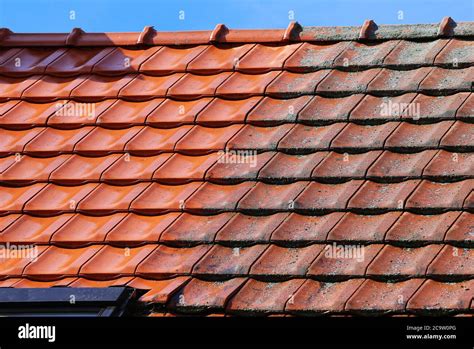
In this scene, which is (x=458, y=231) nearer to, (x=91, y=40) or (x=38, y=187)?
(x=38, y=187)

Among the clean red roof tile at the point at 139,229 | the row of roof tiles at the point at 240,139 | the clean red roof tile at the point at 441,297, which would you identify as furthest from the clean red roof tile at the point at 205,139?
the clean red roof tile at the point at 441,297

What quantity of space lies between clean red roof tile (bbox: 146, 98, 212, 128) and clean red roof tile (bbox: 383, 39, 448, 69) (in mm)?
1334

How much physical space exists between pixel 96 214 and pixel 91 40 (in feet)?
6.75

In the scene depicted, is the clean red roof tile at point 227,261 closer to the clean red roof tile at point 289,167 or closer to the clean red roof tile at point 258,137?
the clean red roof tile at point 289,167

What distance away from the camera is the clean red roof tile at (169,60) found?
23.2 ft

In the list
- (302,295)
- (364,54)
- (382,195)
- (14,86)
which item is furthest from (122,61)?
(302,295)

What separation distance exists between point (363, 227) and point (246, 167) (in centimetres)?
94

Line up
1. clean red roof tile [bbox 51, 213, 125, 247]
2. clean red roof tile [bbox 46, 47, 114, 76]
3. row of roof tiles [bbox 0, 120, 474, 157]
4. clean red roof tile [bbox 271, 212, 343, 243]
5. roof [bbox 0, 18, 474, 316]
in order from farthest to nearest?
clean red roof tile [bbox 46, 47, 114, 76] < row of roof tiles [bbox 0, 120, 474, 157] < clean red roof tile [bbox 51, 213, 125, 247] < clean red roof tile [bbox 271, 212, 343, 243] < roof [bbox 0, 18, 474, 316]

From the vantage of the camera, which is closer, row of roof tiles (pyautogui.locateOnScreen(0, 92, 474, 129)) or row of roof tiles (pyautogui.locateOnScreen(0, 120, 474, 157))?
row of roof tiles (pyautogui.locateOnScreen(0, 120, 474, 157))

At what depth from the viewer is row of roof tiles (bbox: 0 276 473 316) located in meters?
5.01

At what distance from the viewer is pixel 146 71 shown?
7.08 m

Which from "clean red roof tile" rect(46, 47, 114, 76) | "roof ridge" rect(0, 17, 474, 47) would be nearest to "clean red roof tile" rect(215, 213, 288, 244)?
"roof ridge" rect(0, 17, 474, 47)

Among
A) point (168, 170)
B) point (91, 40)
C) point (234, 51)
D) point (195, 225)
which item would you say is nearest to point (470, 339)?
point (195, 225)

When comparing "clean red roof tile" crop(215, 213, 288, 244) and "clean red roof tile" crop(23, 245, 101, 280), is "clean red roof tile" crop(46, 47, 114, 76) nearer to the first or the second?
"clean red roof tile" crop(23, 245, 101, 280)
